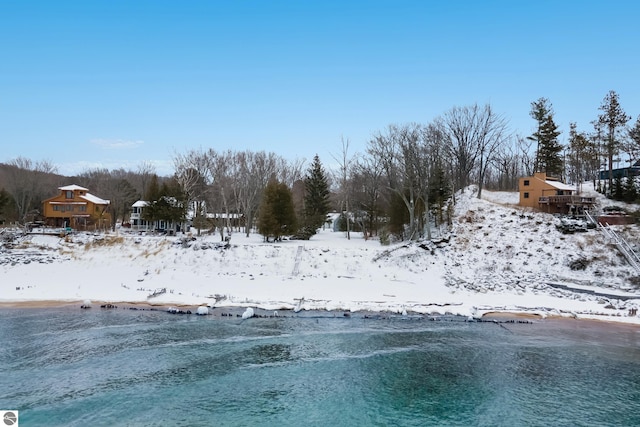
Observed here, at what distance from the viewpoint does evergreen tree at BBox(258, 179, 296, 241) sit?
125 ft

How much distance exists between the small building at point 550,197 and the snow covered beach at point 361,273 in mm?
2787

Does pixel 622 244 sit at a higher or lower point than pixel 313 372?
higher

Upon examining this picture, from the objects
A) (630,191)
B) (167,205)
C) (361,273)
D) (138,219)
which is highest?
(630,191)

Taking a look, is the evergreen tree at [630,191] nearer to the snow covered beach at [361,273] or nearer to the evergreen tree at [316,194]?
the snow covered beach at [361,273]

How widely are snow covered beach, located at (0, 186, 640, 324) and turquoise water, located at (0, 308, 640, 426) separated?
10.4 ft

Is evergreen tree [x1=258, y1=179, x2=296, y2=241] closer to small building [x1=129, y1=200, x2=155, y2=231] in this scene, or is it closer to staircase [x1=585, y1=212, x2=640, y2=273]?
small building [x1=129, y1=200, x2=155, y2=231]

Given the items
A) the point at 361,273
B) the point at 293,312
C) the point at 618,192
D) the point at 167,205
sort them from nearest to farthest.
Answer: the point at 293,312 → the point at 361,273 → the point at 618,192 → the point at 167,205

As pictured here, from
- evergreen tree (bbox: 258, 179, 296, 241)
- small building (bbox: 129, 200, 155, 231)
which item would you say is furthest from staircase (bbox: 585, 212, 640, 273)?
small building (bbox: 129, 200, 155, 231)

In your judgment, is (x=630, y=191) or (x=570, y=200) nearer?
(x=570, y=200)

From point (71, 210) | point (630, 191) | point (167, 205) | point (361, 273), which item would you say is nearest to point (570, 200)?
point (630, 191)

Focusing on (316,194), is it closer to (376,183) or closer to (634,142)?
(376,183)

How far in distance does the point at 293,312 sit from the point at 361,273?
29.1 ft

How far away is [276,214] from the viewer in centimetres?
3875

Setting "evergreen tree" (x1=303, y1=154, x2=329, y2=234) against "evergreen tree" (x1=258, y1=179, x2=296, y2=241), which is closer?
"evergreen tree" (x1=258, y1=179, x2=296, y2=241)
